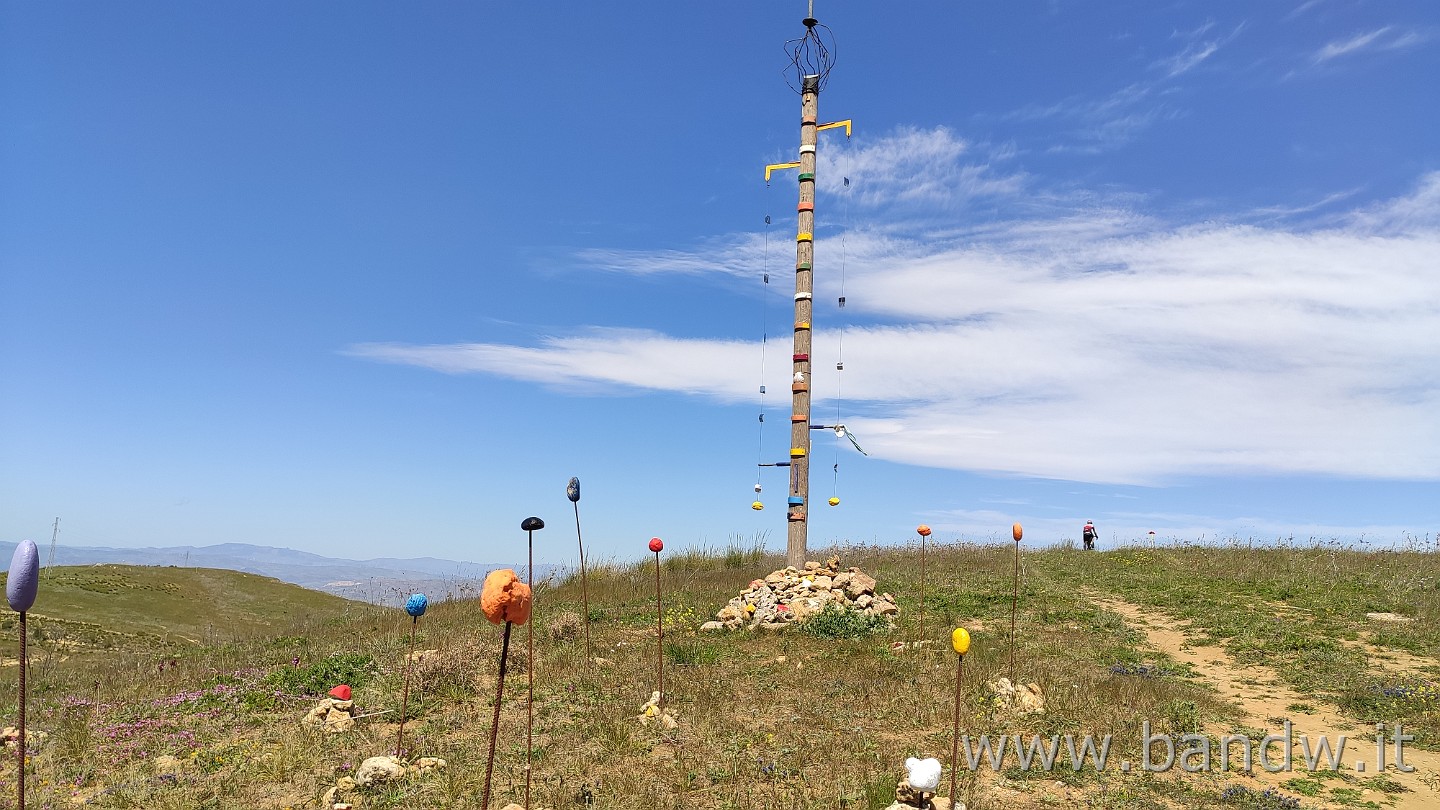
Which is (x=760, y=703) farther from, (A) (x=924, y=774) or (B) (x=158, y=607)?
(B) (x=158, y=607)

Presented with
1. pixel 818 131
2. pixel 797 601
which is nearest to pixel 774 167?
pixel 818 131

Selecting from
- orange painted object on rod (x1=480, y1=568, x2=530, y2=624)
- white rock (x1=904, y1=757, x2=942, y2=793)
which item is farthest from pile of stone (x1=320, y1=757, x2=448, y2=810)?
white rock (x1=904, y1=757, x2=942, y2=793)

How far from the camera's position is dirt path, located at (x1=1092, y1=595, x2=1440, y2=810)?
657 centimetres

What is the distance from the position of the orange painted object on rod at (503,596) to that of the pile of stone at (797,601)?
766 centimetres

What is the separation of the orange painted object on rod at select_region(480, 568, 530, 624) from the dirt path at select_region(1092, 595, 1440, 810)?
6428mm

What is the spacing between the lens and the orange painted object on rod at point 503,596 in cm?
479

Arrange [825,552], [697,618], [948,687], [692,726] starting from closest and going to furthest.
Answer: [692,726], [948,687], [697,618], [825,552]

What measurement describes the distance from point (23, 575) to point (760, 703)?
635 centimetres

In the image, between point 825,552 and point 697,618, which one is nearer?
point 697,618

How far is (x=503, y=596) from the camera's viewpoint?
189 inches

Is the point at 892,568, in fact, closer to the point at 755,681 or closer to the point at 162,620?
the point at 755,681

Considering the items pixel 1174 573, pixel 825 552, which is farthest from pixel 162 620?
pixel 1174 573

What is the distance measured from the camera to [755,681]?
9312 mm

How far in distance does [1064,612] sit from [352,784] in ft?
39.7
